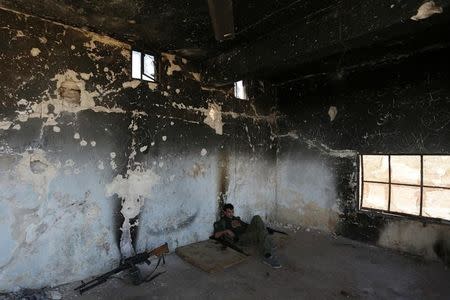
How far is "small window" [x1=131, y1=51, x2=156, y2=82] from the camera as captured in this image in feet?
10.8

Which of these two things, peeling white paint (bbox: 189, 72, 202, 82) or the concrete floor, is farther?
peeling white paint (bbox: 189, 72, 202, 82)

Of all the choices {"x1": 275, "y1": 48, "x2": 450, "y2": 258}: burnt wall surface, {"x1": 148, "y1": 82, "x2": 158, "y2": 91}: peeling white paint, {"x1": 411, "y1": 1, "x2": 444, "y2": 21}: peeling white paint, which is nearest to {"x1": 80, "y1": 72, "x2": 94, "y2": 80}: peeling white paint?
{"x1": 148, "y1": 82, "x2": 158, "y2": 91}: peeling white paint

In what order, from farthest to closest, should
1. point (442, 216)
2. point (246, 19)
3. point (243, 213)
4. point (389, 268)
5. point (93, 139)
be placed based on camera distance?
point (243, 213) → point (442, 216) → point (389, 268) → point (93, 139) → point (246, 19)

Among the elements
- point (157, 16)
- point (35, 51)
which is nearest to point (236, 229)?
point (157, 16)

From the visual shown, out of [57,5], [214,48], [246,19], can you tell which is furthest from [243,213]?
[57,5]

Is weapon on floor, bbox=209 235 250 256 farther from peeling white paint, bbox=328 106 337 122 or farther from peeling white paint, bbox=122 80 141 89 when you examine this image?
peeling white paint, bbox=328 106 337 122

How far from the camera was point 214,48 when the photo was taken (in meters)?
3.34

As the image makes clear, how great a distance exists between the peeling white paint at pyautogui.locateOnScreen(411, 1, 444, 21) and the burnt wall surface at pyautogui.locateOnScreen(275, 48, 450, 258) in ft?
6.01

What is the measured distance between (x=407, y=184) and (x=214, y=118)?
8.47 feet

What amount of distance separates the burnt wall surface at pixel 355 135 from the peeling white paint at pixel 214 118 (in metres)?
1.35

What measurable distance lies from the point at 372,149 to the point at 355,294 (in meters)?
1.96

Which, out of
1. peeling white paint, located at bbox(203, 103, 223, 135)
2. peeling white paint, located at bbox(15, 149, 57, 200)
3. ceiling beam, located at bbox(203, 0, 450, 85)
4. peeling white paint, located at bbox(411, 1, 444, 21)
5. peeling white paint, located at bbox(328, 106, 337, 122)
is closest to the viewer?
peeling white paint, located at bbox(411, 1, 444, 21)

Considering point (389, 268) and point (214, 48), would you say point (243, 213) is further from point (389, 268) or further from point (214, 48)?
point (214, 48)

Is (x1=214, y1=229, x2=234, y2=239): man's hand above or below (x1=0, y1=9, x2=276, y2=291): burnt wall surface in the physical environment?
below
